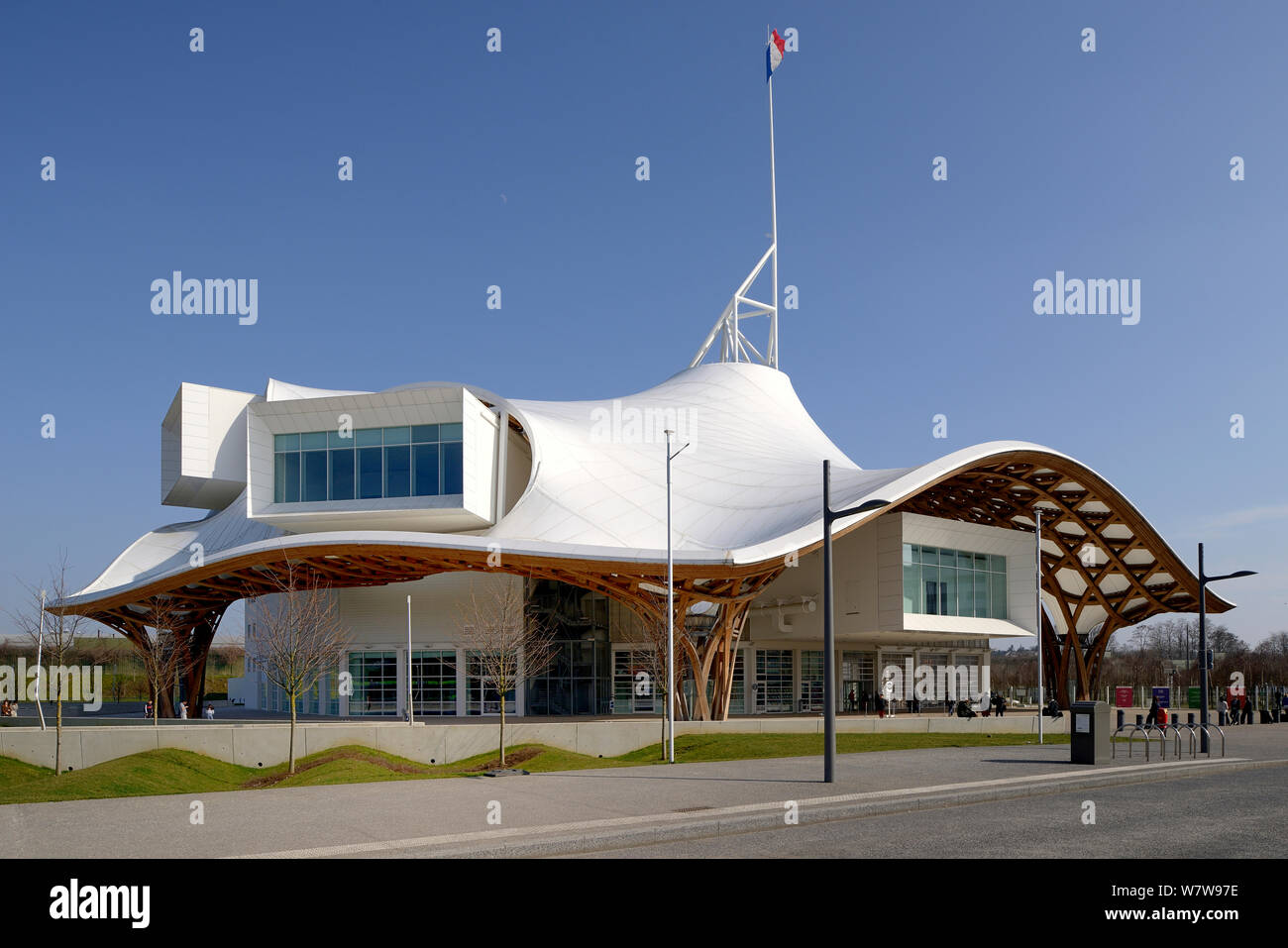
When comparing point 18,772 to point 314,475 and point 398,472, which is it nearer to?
point 314,475

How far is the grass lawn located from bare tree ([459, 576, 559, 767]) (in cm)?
671

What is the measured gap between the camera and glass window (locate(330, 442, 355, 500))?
153 ft

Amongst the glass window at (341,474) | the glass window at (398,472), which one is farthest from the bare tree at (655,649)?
the glass window at (341,474)

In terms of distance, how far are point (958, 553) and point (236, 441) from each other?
38665 mm

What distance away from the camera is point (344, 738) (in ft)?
101

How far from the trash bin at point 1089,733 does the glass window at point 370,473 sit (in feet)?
99.9

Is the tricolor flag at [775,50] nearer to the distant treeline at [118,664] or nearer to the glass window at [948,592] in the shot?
the glass window at [948,592]

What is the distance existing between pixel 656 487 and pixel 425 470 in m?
9.85

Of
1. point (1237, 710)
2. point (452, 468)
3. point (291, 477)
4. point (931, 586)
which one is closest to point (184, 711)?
point (291, 477)

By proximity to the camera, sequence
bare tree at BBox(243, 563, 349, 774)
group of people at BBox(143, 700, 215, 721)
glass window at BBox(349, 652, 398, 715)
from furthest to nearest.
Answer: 1. glass window at BBox(349, 652, 398, 715)
2. group of people at BBox(143, 700, 215, 721)
3. bare tree at BBox(243, 563, 349, 774)

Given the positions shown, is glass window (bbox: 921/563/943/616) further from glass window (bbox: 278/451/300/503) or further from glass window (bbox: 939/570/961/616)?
glass window (bbox: 278/451/300/503)

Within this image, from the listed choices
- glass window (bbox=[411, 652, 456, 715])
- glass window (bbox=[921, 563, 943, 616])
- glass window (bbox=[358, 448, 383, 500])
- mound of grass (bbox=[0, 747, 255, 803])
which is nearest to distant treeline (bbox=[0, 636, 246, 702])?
glass window (bbox=[358, 448, 383, 500])
